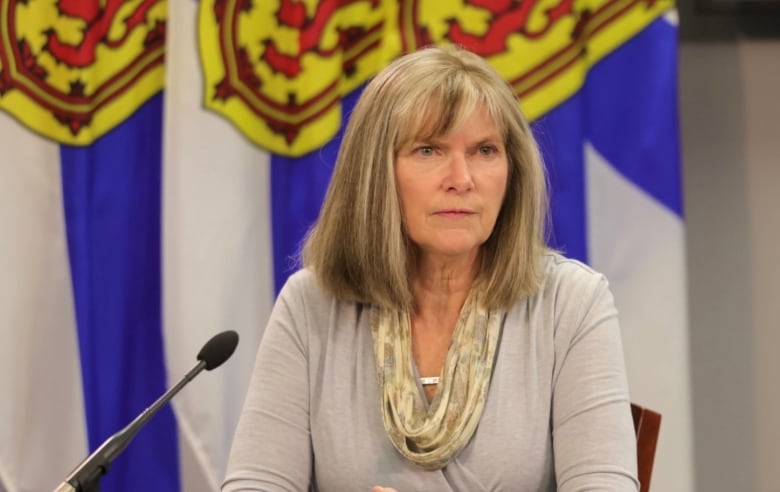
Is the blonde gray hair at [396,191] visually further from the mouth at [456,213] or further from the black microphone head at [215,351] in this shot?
the black microphone head at [215,351]

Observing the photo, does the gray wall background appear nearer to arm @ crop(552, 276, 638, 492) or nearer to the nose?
arm @ crop(552, 276, 638, 492)

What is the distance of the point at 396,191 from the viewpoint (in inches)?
71.7

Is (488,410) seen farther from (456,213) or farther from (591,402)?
(456,213)

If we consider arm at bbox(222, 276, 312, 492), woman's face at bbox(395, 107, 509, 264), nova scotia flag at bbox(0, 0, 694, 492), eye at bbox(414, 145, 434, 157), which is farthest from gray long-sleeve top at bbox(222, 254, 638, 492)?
nova scotia flag at bbox(0, 0, 694, 492)

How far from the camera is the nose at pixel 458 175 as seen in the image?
1.76 m

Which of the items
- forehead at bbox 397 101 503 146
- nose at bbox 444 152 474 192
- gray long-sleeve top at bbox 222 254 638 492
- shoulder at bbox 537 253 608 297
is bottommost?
gray long-sleeve top at bbox 222 254 638 492

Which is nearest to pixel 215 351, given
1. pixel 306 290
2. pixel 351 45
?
pixel 306 290

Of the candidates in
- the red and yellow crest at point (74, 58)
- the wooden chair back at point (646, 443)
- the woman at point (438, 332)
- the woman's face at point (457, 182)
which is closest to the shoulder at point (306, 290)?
the woman at point (438, 332)

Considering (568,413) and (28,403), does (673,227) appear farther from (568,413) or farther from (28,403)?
(28,403)

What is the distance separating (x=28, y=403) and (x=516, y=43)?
60.5 inches

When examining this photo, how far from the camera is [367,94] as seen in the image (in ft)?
5.98

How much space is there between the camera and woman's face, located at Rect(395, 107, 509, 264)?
5.80ft

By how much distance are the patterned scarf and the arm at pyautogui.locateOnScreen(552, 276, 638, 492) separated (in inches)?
4.9

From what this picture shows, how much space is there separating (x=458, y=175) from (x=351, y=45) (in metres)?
1.05
